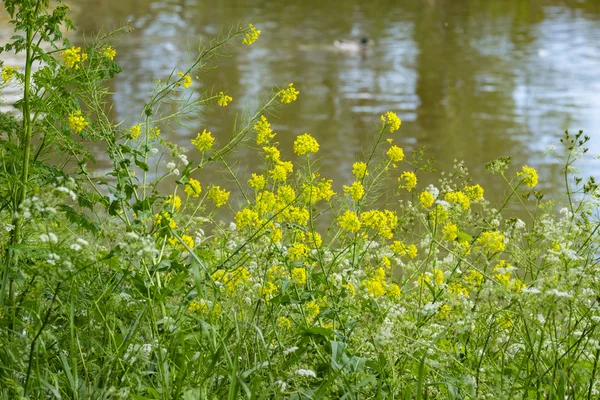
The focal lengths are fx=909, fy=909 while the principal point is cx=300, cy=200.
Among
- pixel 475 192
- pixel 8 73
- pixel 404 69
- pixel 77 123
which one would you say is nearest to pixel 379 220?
pixel 475 192

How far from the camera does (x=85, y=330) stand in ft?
8.30

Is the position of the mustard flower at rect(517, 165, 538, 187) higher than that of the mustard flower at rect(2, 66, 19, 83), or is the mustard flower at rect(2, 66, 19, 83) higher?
the mustard flower at rect(2, 66, 19, 83)

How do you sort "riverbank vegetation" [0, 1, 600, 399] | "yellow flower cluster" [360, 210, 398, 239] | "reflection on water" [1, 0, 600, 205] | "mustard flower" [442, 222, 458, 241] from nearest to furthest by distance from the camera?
1. "riverbank vegetation" [0, 1, 600, 399]
2. "yellow flower cluster" [360, 210, 398, 239]
3. "mustard flower" [442, 222, 458, 241]
4. "reflection on water" [1, 0, 600, 205]

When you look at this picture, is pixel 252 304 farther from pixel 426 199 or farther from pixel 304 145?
pixel 426 199

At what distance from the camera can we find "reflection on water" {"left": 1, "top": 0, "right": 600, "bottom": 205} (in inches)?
354

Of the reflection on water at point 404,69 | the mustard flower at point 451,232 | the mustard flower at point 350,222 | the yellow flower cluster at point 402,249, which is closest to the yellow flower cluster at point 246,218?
the mustard flower at point 350,222

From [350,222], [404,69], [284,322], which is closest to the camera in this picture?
[284,322]

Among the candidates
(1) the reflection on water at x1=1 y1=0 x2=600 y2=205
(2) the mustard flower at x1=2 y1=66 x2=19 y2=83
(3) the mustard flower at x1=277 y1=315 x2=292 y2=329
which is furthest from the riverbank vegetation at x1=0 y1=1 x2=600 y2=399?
(1) the reflection on water at x1=1 y1=0 x2=600 y2=205

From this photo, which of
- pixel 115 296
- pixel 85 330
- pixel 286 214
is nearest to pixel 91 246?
pixel 115 296

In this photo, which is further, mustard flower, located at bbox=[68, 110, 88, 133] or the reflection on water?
the reflection on water

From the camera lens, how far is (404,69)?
41.3 ft

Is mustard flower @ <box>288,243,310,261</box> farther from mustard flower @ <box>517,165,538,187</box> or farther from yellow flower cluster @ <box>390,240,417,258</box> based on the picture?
mustard flower @ <box>517,165,538,187</box>

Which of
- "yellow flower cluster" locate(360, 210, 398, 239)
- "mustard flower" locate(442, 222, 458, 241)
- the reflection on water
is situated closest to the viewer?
"yellow flower cluster" locate(360, 210, 398, 239)

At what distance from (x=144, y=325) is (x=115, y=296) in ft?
0.47
